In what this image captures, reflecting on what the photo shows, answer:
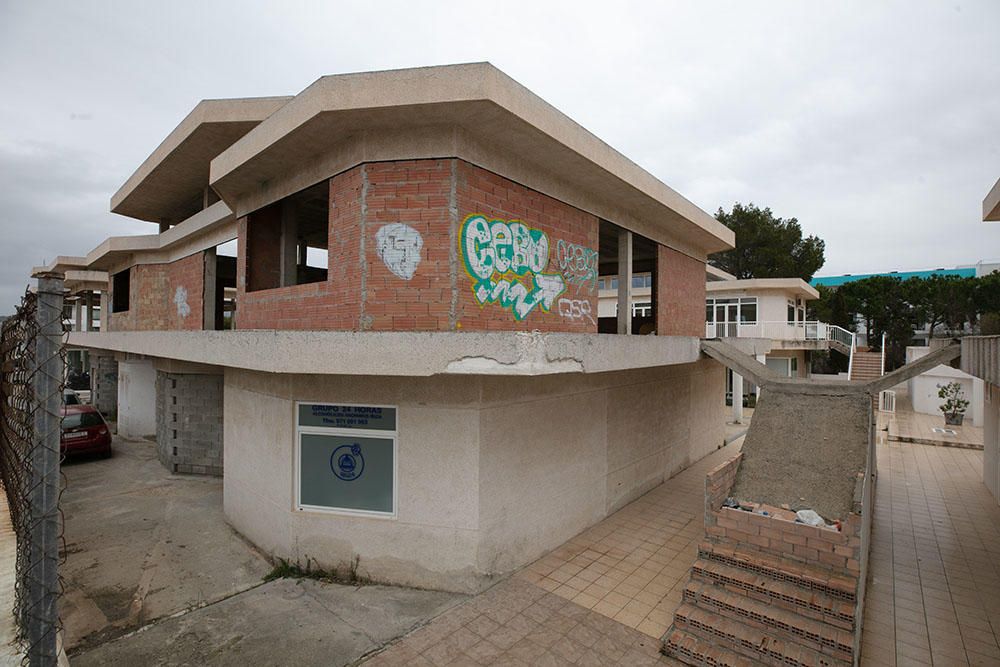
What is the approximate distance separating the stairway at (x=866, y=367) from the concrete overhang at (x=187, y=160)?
78.8 feet

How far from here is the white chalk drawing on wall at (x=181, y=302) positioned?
43.4 feet

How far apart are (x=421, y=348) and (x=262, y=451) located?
152 inches

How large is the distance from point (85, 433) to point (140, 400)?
12.0 ft

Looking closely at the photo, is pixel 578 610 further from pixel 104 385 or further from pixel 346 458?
pixel 104 385

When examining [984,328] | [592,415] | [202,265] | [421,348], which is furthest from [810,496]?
[984,328]

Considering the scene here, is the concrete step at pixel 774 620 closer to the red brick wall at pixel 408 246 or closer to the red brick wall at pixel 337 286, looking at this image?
the red brick wall at pixel 408 246

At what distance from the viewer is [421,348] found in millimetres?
5102

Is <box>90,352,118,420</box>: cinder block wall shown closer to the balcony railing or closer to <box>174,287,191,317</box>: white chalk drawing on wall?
<box>174,287,191,317</box>: white chalk drawing on wall

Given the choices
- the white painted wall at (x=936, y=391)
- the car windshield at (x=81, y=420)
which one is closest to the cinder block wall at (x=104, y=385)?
the car windshield at (x=81, y=420)

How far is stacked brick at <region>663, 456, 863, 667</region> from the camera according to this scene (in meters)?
4.68

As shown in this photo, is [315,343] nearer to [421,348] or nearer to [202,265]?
[421,348]

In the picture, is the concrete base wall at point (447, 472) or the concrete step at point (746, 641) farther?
the concrete base wall at point (447, 472)

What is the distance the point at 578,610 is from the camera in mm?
5738

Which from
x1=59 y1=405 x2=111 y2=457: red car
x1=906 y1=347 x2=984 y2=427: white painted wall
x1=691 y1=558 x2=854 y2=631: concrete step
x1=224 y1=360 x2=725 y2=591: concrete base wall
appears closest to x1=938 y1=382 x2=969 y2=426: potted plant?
x1=906 y1=347 x2=984 y2=427: white painted wall
